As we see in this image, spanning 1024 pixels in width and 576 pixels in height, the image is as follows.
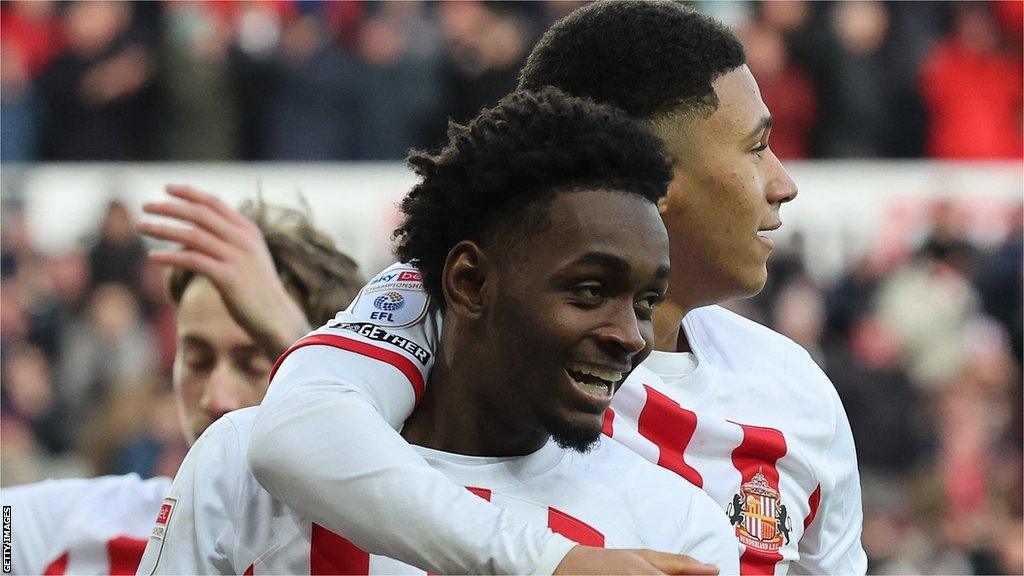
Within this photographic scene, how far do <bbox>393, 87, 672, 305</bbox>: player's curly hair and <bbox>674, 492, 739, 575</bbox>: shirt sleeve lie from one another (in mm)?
480

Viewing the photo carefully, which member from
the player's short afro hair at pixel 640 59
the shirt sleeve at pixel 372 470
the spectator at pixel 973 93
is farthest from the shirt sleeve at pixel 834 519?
the spectator at pixel 973 93

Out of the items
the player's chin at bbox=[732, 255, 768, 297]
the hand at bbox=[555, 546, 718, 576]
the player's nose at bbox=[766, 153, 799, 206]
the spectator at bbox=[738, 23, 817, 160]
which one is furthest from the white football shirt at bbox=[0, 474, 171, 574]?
the spectator at bbox=[738, 23, 817, 160]

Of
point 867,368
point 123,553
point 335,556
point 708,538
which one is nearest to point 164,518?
point 335,556

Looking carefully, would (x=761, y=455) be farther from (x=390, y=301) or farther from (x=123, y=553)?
(x=123, y=553)

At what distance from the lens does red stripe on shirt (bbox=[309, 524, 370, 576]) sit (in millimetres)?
2359

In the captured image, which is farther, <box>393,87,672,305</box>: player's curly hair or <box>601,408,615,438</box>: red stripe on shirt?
<box>601,408,615,438</box>: red stripe on shirt

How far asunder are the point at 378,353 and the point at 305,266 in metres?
1.37

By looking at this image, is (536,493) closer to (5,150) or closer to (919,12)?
(5,150)

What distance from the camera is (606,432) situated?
2777 millimetres

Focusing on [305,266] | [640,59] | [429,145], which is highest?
[640,59]

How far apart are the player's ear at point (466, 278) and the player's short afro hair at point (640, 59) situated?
495 mm

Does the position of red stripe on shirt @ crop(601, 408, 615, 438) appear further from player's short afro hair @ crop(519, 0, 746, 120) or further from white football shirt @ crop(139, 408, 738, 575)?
player's short afro hair @ crop(519, 0, 746, 120)

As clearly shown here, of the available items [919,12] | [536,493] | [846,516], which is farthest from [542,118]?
[919,12]

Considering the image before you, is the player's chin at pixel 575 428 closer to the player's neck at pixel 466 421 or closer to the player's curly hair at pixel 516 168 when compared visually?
the player's neck at pixel 466 421
